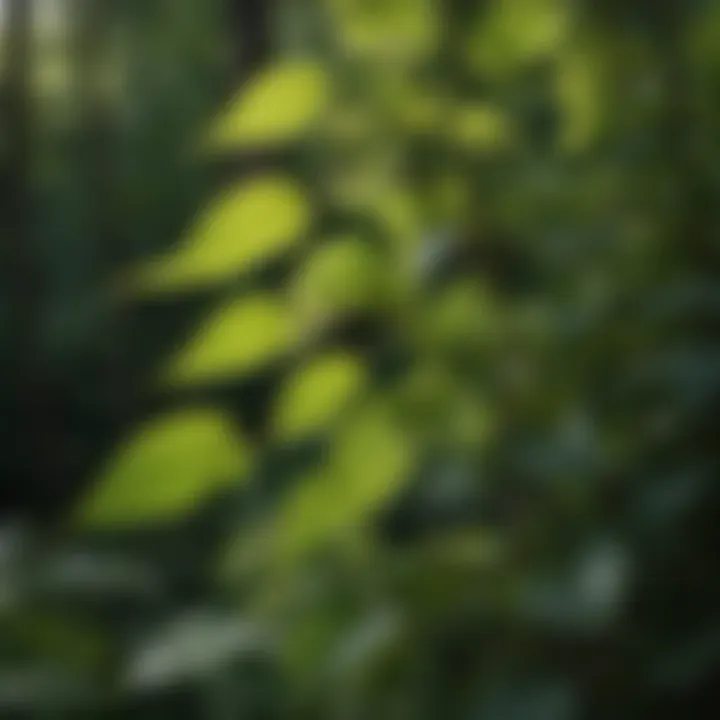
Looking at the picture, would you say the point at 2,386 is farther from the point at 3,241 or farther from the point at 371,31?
the point at 371,31

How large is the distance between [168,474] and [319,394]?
0.05 meters

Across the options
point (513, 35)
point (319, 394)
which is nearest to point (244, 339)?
point (319, 394)

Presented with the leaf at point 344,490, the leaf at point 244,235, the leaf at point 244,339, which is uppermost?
the leaf at point 244,235

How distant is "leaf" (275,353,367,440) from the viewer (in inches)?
15.2

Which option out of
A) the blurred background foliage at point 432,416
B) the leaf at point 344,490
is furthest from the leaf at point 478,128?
the leaf at point 344,490

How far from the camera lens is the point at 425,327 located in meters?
0.42

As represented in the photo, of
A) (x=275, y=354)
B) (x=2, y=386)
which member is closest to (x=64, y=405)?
(x=2, y=386)

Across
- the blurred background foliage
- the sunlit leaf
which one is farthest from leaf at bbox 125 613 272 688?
the sunlit leaf

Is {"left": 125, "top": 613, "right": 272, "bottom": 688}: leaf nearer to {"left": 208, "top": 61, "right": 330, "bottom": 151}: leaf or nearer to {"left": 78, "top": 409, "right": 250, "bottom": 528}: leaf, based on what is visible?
{"left": 78, "top": 409, "right": 250, "bottom": 528}: leaf

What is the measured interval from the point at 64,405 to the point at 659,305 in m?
0.30

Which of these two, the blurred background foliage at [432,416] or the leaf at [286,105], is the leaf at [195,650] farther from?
the leaf at [286,105]

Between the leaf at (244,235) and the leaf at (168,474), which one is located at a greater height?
the leaf at (244,235)

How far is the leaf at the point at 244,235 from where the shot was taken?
387mm

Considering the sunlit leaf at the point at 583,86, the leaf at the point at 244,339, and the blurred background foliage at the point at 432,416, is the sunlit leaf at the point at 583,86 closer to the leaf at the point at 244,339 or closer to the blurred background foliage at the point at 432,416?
the blurred background foliage at the point at 432,416
